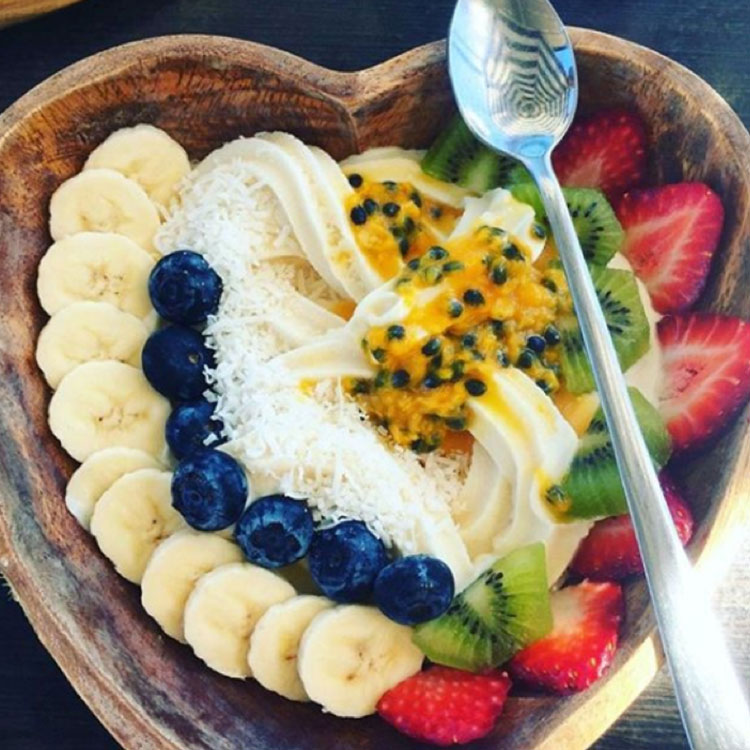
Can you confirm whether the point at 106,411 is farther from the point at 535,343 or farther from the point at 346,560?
the point at 535,343

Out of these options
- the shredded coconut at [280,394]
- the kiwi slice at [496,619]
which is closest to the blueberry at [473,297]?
the shredded coconut at [280,394]

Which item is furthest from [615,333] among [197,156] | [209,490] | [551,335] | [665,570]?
[197,156]

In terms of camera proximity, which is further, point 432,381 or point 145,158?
point 145,158

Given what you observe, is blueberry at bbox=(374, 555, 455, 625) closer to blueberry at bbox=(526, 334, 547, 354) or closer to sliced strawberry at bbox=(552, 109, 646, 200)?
blueberry at bbox=(526, 334, 547, 354)

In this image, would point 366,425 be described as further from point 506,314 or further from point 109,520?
point 109,520

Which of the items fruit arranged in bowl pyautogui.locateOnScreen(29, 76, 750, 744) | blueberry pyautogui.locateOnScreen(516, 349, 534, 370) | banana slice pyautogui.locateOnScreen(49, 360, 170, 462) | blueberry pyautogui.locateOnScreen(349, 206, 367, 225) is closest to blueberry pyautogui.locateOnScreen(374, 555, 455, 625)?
fruit arranged in bowl pyautogui.locateOnScreen(29, 76, 750, 744)

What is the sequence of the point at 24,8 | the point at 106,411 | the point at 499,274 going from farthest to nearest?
the point at 24,8 → the point at 106,411 → the point at 499,274

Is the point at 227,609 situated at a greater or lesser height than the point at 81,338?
lesser
